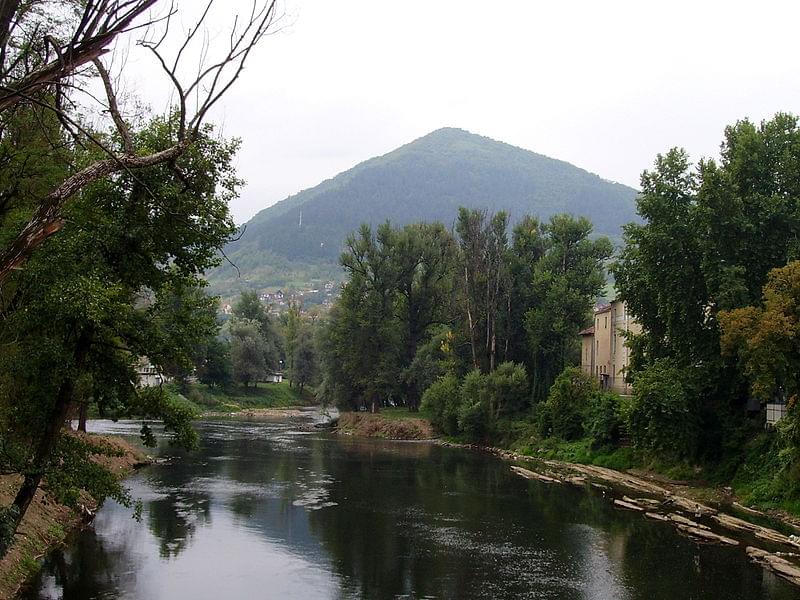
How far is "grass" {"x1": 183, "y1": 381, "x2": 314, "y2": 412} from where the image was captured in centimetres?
10081

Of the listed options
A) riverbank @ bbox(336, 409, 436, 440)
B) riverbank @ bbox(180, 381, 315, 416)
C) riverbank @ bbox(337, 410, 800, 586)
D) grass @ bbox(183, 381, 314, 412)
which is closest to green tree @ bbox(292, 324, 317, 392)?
grass @ bbox(183, 381, 314, 412)

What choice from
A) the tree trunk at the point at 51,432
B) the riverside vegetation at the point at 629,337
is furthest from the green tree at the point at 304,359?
the tree trunk at the point at 51,432

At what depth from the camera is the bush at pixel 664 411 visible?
40438 mm

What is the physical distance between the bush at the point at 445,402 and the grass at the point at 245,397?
1393 inches

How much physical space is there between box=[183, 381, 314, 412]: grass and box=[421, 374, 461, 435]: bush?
35.4 metres

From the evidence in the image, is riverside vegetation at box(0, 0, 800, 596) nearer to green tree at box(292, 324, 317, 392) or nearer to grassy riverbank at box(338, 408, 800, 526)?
grassy riverbank at box(338, 408, 800, 526)

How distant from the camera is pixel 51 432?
17.9 meters

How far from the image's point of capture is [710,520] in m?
31.3

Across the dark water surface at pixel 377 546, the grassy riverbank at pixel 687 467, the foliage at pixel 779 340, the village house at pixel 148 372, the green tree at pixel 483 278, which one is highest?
the green tree at pixel 483 278

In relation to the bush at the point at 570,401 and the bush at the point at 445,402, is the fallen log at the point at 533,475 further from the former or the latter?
the bush at the point at 445,402

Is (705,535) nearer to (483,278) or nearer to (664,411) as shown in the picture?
(664,411)

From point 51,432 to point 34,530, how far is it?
25.9 feet

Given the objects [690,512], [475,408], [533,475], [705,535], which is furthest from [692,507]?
[475,408]

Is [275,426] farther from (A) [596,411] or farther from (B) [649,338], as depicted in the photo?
(B) [649,338]
